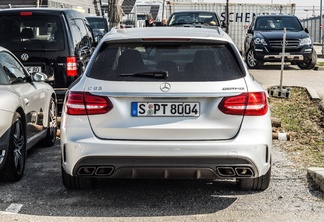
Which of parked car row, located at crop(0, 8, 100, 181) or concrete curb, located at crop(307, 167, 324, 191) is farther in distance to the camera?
parked car row, located at crop(0, 8, 100, 181)

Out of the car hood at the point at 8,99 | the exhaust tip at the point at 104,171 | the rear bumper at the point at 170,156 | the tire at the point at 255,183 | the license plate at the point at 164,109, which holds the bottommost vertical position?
the tire at the point at 255,183

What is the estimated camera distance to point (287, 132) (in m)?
9.29

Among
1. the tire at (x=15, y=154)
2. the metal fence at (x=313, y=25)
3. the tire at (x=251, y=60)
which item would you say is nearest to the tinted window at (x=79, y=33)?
the tire at (x=15, y=154)

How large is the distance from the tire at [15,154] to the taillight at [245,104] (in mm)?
2303

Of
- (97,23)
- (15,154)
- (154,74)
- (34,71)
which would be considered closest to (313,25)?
(97,23)

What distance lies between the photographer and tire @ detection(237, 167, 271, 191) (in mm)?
5922

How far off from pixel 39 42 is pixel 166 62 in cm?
523

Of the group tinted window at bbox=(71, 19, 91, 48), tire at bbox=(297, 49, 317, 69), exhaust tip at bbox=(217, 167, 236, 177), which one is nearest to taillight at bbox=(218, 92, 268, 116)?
exhaust tip at bbox=(217, 167, 236, 177)

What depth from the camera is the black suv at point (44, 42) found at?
1019 centimetres

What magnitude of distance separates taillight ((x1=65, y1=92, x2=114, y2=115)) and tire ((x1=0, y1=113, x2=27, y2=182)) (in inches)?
44.4

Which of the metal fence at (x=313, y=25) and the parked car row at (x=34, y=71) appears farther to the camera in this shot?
the metal fence at (x=313, y=25)

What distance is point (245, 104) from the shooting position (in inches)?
209

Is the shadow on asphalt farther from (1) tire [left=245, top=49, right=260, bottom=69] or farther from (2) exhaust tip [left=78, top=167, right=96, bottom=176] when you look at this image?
(1) tire [left=245, top=49, right=260, bottom=69]

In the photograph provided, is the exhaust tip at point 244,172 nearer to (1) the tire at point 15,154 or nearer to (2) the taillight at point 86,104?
(2) the taillight at point 86,104
